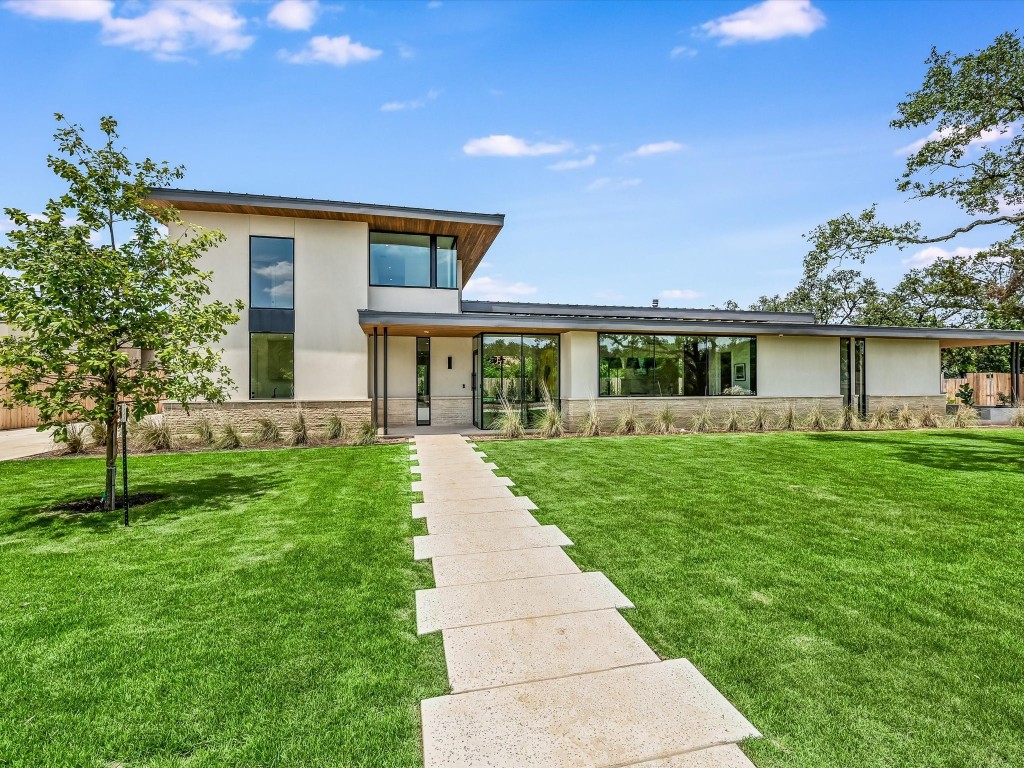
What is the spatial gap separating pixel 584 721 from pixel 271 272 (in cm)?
1312

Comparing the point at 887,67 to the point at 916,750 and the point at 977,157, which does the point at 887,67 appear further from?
the point at 916,750

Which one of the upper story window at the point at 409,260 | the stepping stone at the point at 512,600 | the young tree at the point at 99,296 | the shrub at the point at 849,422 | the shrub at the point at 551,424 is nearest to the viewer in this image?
the stepping stone at the point at 512,600

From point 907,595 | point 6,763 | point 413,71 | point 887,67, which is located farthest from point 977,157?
point 6,763

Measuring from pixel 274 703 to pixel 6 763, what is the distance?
953 mm

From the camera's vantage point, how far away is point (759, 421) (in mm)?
14008

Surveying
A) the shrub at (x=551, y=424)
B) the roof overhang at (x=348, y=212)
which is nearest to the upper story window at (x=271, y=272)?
the roof overhang at (x=348, y=212)

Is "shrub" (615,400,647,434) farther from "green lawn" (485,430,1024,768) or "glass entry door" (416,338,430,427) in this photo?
"glass entry door" (416,338,430,427)

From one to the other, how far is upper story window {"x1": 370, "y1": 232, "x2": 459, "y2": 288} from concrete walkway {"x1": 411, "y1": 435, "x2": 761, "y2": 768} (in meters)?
10.8

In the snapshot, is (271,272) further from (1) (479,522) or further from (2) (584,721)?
(2) (584,721)

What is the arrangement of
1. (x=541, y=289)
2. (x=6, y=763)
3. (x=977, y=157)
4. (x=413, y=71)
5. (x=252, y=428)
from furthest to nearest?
(x=541, y=289) → (x=977, y=157) → (x=252, y=428) → (x=413, y=71) → (x=6, y=763)

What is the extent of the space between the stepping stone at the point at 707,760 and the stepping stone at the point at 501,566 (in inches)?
77.4

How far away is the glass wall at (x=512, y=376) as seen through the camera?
1367cm

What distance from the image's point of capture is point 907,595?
336 cm

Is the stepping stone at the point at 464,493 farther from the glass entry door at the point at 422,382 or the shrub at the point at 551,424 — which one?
the glass entry door at the point at 422,382
